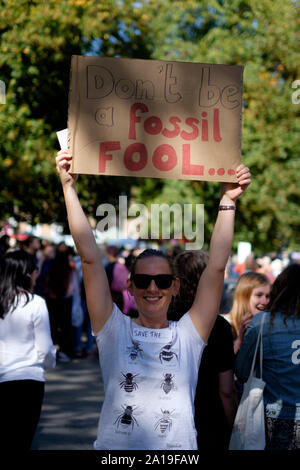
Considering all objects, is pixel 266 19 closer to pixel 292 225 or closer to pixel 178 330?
pixel 292 225

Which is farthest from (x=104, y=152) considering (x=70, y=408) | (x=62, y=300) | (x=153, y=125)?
(x=62, y=300)

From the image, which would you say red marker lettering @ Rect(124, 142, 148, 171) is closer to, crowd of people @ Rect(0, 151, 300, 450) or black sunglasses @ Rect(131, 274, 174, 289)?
crowd of people @ Rect(0, 151, 300, 450)

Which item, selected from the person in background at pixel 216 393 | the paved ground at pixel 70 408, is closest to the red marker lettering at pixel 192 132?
the person in background at pixel 216 393

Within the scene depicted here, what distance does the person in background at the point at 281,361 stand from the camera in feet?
13.4

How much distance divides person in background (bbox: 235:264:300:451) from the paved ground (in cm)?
306

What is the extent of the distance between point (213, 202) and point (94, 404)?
1445 centimetres

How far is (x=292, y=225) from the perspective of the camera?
25.2m

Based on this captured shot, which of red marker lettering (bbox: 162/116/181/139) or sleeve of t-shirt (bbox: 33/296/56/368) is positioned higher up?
red marker lettering (bbox: 162/116/181/139)

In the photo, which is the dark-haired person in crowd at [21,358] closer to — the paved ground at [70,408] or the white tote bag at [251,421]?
the white tote bag at [251,421]

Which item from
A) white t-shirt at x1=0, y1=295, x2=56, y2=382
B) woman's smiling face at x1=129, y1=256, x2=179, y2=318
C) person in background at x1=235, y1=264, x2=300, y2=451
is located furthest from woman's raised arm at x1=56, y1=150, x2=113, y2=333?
white t-shirt at x1=0, y1=295, x2=56, y2=382

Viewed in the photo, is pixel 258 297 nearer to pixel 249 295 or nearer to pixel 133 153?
pixel 249 295

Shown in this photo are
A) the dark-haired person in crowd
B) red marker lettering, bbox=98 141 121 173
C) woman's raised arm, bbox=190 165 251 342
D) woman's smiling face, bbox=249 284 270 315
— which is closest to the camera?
woman's raised arm, bbox=190 165 251 342

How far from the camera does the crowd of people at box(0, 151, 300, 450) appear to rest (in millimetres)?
3078
